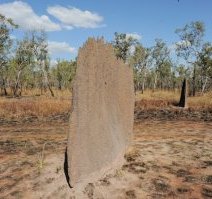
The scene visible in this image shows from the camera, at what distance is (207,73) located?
154 feet

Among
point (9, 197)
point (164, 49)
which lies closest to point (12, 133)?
point (9, 197)

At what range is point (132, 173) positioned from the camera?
7801 mm

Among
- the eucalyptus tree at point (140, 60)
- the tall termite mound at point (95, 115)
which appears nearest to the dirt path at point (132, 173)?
the tall termite mound at point (95, 115)

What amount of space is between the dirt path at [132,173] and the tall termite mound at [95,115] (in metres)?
0.30

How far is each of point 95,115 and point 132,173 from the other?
1.53m

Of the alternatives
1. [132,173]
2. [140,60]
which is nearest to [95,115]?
[132,173]

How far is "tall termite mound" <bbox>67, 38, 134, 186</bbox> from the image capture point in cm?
659

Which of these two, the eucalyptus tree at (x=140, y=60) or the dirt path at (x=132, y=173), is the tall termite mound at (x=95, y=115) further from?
the eucalyptus tree at (x=140, y=60)

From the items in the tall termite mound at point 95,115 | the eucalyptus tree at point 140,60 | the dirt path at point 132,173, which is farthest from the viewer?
the eucalyptus tree at point 140,60

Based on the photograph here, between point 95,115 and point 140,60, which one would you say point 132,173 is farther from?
point 140,60

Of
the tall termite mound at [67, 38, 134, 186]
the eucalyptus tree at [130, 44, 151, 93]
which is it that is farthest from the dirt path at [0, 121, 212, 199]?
the eucalyptus tree at [130, 44, 151, 93]

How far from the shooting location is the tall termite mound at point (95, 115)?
6.59 metres

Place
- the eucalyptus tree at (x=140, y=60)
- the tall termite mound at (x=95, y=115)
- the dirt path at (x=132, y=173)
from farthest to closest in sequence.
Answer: the eucalyptus tree at (x=140, y=60), the dirt path at (x=132, y=173), the tall termite mound at (x=95, y=115)

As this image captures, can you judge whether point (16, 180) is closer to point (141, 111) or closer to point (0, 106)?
point (141, 111)
